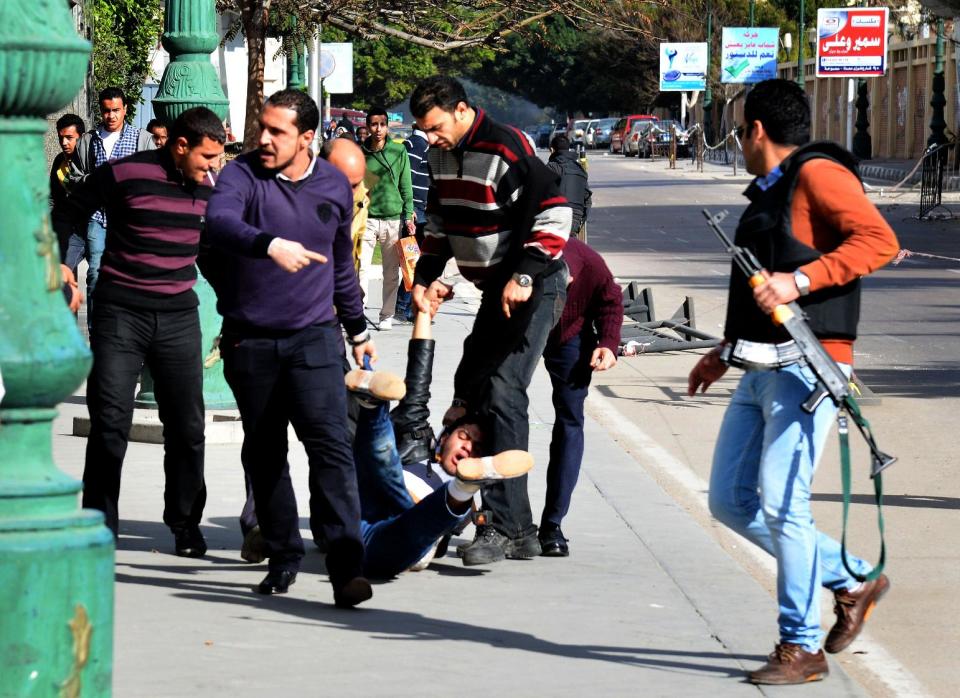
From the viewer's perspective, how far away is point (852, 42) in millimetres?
58094

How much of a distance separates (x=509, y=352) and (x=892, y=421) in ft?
16.2

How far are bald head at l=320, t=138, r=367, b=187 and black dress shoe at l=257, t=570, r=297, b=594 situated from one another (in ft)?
5.72

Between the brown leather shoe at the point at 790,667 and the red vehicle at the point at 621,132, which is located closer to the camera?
the brown leather shoe at the point at 790,667

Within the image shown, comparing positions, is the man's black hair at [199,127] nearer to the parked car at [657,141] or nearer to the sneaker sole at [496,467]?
the sneaker sole at [496,467]

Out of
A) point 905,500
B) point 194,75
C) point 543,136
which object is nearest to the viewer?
point 905,500

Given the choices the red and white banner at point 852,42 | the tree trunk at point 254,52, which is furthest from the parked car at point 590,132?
the tree trunk at point 254,52

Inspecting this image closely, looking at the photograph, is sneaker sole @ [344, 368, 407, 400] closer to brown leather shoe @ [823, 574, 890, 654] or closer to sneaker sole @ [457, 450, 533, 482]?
sneaker sole @ [457, 450, 533, 482]

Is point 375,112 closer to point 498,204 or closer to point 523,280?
point 498,204

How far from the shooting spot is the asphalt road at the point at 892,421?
6.33 metres

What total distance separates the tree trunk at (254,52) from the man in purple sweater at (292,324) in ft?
28.6

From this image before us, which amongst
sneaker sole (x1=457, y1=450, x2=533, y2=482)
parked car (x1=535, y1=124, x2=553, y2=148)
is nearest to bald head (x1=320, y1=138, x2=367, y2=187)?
sneaker sole (x1=457, y1=450, x2=533, y2=482)

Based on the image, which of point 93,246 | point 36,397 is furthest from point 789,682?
point 93,246

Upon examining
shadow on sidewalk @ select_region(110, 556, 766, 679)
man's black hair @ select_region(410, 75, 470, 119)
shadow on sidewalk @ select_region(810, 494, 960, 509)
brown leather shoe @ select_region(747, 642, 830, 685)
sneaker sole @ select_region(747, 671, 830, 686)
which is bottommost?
shadow on sidewalk @ select_region(810, 494, 960, 509)

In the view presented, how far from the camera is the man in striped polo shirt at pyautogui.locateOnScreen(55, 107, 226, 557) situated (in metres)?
6.96
